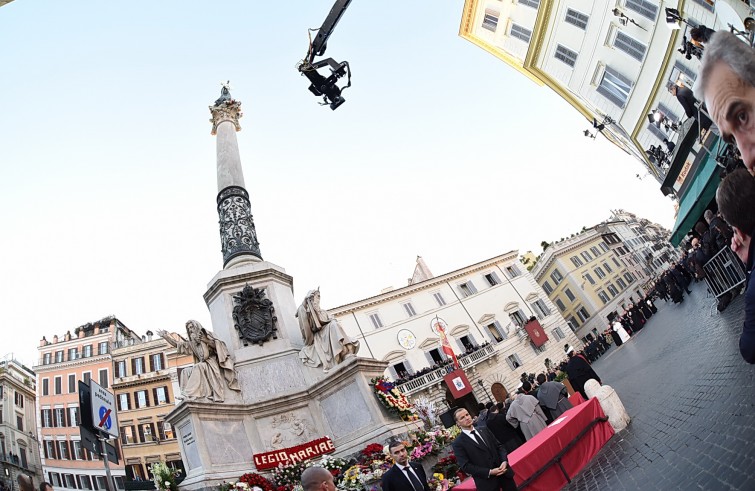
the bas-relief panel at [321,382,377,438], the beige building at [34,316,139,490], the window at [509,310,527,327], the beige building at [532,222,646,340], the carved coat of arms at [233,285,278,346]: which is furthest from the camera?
the beige building at [532,222,646,340]

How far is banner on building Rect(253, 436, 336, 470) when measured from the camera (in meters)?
8.05

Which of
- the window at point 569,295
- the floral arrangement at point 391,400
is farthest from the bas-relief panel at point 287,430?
the window at point 569,295

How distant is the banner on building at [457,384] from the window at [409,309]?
1025 centimetres

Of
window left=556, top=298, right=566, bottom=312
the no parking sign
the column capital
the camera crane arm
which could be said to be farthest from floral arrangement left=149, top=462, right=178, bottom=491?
window left=556, top=298, right=566, bottom=312

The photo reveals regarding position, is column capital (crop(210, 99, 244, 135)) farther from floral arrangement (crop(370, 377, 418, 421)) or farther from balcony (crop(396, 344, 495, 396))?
balcony (crop(396, 344, 495, 396))

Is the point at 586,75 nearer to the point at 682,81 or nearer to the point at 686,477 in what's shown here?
the point at 682,81

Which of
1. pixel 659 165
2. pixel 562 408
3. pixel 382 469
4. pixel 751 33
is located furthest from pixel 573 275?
pixel 382 469

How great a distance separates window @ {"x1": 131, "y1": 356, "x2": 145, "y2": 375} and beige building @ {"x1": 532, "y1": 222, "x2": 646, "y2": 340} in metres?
58.7

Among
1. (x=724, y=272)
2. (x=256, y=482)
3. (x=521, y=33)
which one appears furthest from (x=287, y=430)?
(x=521, y=33)

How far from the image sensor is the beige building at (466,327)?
3912 cm

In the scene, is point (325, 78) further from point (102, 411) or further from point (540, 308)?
point (540, 308)

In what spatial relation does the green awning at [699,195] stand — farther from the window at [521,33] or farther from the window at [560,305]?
the window at [560,305]

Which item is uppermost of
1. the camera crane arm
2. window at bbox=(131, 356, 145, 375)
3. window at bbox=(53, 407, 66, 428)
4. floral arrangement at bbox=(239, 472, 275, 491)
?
window at bbox=(131, 356, 145, 375)

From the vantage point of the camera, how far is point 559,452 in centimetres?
595
